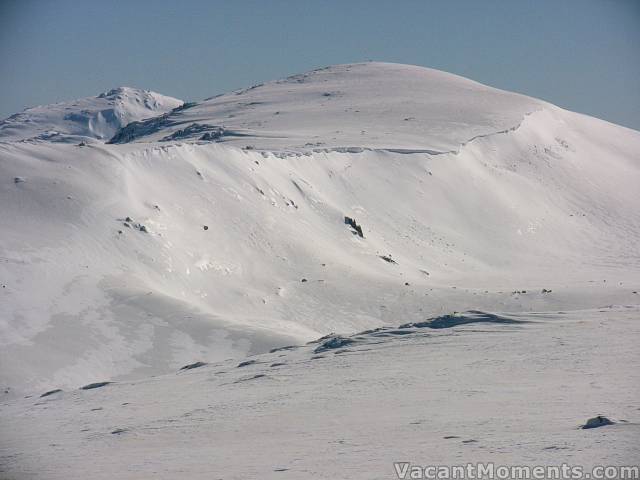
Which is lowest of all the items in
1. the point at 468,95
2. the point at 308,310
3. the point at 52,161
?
the point at 308,310

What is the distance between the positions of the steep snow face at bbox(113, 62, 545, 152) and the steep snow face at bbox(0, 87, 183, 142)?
3744 cm

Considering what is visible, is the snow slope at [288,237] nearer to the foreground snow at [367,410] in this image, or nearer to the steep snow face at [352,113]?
the steep snow face at [352,113]

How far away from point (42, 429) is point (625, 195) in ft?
105

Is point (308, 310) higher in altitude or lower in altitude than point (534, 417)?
higher

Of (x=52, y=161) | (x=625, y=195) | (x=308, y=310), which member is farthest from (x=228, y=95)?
(x=308, y=310)

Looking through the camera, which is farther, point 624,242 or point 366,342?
point 624,242

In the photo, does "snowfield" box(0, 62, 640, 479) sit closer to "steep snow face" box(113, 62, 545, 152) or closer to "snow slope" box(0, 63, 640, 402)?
"snow slope" box(0, 63, 640, 402)

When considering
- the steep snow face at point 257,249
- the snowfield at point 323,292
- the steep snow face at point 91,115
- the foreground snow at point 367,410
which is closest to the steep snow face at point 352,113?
the snowfield at point 323,292

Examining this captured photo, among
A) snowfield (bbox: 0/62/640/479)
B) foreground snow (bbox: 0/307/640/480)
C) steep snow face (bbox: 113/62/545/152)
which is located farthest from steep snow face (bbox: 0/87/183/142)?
foreground snow (bbox: 0/307/640/480)

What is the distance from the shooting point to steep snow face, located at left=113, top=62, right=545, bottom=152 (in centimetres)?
3738

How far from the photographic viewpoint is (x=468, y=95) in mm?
48438

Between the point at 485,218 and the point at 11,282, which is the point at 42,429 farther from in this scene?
the point at 485,218

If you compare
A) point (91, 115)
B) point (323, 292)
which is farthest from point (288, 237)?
point (91, 115)

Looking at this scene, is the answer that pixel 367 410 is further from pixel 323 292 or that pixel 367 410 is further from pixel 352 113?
pixel 352 113
